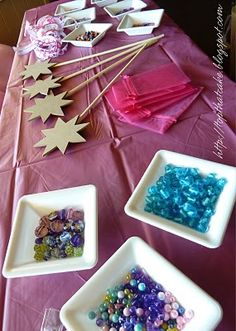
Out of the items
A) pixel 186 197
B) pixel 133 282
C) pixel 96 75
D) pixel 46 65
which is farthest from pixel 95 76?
pixel 133 282

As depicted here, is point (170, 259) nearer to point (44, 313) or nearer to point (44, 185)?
point (44, 313)

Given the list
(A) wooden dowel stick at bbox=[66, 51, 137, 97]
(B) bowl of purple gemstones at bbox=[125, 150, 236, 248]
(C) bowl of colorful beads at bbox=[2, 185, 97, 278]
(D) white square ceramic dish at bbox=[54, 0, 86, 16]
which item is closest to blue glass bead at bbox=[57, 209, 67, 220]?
(C) bowl of colorful beads at bbox=[2, 185, 97, 278]

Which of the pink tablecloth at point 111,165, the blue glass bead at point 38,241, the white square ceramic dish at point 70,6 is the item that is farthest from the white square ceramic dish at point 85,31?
the blue glass bead at point 38,241

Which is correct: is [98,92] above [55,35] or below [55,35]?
below

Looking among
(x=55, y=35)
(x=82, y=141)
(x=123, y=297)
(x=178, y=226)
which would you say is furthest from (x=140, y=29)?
(x=123, y=297)

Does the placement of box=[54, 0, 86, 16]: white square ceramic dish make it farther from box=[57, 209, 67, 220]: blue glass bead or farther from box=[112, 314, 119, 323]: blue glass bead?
box=[112, 314, 119, 323]: blue glass bead

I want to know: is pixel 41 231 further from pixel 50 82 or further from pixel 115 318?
pixel 50 82

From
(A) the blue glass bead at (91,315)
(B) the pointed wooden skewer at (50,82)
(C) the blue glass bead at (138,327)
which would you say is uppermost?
(B) the pointed wooden skewer at (50,82)

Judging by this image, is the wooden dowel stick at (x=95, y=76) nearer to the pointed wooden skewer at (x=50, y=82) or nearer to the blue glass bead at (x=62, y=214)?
the pointed wooden skewer at (x=50, y=82)
